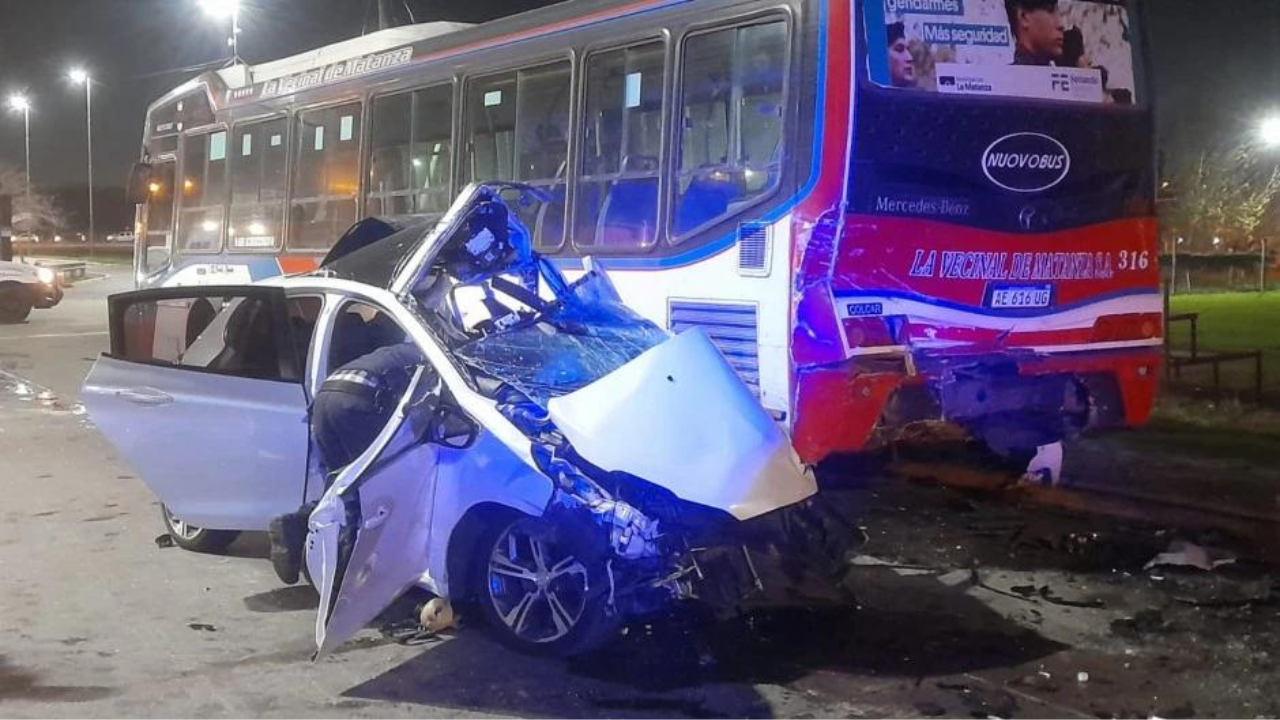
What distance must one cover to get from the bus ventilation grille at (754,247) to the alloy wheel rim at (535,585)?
6.73 feet

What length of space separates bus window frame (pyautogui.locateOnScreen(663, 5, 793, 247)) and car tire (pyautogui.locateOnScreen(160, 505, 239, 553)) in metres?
3.14

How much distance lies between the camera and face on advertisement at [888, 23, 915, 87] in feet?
21.5

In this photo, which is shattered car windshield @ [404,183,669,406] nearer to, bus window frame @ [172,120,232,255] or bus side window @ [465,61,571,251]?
bus side window @ [465,61,571,251]

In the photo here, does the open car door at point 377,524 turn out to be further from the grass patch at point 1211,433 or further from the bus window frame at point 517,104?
the grass patch at point 1211,433

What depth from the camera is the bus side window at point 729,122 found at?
6.66 m

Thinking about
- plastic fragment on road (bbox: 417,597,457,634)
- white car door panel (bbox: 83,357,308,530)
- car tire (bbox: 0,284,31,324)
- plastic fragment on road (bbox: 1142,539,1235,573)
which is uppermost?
car tire (bbox: 0,284,31,324)

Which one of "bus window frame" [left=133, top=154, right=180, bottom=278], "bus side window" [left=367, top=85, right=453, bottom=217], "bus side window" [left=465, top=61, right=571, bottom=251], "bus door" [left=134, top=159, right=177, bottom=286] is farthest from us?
"bus door" [left=134, top=159, right=177, bottom=286]

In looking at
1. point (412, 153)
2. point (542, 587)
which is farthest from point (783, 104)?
point (412, 153)

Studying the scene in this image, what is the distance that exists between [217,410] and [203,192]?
7997mm

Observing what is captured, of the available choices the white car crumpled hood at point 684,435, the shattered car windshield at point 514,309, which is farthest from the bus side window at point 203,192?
the white car crumpled hood at point 684,435

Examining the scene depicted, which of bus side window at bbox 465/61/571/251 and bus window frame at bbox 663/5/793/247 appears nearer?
bus window frame at bbox 663/5/793/247

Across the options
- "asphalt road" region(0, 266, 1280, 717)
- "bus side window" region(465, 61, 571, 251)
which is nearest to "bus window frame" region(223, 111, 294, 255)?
"bus side window" region(465, 61, 571, 251)

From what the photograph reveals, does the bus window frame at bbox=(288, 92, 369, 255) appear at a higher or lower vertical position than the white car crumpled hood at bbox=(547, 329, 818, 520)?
higher

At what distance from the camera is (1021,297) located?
23.3ft
